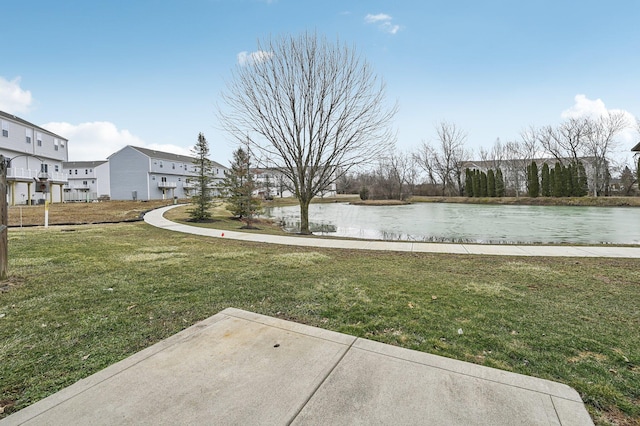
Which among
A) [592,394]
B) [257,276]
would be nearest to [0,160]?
[257,276]

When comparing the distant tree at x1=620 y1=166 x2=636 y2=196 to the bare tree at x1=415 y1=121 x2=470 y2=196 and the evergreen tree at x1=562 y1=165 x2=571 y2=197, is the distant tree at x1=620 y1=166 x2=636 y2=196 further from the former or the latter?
Answer: the bare tree at x1=415 y1=121 x2=470 y2=196

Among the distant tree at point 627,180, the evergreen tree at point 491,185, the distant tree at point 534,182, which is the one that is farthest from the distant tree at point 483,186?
the distant tree at point 627,180

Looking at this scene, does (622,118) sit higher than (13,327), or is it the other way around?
(622,118)

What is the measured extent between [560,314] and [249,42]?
13095mm

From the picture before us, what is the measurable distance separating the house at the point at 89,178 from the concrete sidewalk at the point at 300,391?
170ft

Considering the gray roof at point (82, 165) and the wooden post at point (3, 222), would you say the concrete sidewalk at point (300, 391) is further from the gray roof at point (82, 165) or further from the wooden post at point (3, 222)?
the gray roof at point (82, 165)

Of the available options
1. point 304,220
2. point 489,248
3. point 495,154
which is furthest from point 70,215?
point 495,154

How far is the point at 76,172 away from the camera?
157 feet

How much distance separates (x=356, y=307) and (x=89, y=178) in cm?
5693

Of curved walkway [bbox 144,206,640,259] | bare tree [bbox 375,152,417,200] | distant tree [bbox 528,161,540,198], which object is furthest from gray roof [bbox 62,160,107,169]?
distant tree [bbox 528,161,540,198]

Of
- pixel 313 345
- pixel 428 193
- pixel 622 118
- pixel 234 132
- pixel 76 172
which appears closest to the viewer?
pixel 313 345

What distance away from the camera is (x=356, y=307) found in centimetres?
368

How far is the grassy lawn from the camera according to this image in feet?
7.76

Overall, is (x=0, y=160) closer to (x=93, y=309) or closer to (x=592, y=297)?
(x=93, y=309)
